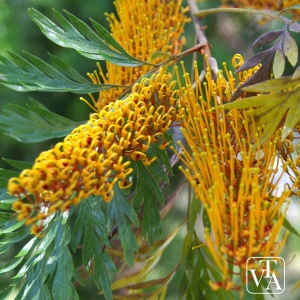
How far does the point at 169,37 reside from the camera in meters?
0.69

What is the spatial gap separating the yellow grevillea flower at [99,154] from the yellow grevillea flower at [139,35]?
0.30 ft

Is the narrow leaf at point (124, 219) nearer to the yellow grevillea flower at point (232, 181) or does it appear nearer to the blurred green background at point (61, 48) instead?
the yellow grevillea flower at point (232, 181)

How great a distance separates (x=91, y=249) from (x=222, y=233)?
17 cm

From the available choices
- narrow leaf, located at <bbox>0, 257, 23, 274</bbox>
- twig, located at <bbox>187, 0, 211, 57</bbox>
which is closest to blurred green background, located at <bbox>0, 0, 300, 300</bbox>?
twig, located at <bbox>187, 0, 211, 57</bbox>

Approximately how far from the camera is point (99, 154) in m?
0.45

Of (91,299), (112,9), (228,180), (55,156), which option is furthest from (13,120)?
(91,299)

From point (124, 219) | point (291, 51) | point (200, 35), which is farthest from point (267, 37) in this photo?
point (124, 219)

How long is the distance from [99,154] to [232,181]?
0.44ft

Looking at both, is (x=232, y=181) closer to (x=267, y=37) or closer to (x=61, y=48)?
(x=267, y=37)

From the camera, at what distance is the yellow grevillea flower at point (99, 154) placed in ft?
1.28

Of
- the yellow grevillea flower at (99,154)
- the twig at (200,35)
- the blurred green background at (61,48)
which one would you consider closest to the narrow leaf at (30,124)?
the yellow grevillea flower at (99,154)

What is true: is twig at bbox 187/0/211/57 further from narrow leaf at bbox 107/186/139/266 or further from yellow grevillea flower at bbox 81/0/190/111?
narrow leaf at bbox 107/186/139/266

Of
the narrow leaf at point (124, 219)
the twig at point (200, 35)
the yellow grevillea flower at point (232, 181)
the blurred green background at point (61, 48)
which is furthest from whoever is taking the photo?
the blurred green background at point (61, 48)

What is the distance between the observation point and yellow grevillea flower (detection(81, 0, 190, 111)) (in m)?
0.62
